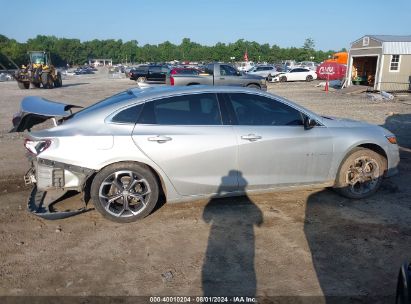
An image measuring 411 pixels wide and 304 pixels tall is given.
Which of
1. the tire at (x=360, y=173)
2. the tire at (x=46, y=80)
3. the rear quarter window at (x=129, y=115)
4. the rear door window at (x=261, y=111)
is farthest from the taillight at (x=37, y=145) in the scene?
the tire at (x=46, y=80)

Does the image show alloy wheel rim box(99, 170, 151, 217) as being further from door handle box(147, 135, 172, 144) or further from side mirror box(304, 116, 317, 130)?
side mirror box(304, 116, 317, 130)

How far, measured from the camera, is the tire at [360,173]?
4945mm

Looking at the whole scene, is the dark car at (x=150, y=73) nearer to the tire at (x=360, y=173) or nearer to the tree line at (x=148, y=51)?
the tire at (x=360, y=173)

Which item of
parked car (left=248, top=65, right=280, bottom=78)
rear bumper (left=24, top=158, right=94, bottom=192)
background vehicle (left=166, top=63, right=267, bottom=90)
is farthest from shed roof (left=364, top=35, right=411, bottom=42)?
rear bumper (left=24, top=158, right=94, bottom=192)

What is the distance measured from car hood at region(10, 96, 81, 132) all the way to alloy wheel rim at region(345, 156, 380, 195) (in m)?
3.77

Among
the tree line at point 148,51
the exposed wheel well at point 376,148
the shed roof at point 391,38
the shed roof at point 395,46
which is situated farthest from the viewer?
the tree line at point 148,51

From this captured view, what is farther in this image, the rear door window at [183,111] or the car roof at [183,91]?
the car roof at [183,91]

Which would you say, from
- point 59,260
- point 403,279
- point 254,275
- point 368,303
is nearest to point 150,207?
point 59,260

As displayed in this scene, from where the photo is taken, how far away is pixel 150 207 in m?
4.35

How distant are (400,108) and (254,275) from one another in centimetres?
1478

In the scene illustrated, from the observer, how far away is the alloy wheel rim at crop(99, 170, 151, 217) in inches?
165

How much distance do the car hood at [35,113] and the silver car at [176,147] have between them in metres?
0.01

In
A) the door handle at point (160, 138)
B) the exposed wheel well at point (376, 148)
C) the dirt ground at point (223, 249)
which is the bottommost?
the dirt ground at point (223, 249)

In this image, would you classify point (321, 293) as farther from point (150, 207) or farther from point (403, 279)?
point (150, 207)
